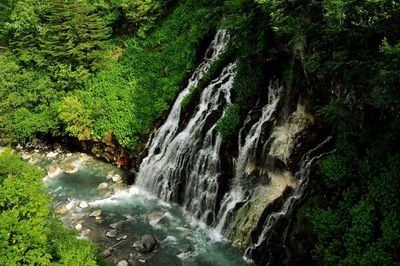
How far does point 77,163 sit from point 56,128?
2.83 m

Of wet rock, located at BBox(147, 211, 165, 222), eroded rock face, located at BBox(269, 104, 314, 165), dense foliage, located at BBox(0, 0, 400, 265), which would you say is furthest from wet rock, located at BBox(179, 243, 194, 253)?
eroded rock face, located at BBox(269, 104, 314, 165)

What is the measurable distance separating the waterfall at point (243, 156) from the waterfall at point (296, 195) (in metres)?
1.80

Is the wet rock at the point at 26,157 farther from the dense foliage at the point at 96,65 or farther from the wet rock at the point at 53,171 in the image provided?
the wet rock at the point at 53,171

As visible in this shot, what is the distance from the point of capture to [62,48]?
25.8 m

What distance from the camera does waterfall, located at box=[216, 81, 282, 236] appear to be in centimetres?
1655

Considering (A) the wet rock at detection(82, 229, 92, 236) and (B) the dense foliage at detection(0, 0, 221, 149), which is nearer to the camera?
(A) the wet rock at detection(82, 229, 92, 236)

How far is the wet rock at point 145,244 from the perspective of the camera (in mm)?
16453

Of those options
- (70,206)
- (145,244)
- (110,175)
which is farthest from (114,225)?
(110,175)

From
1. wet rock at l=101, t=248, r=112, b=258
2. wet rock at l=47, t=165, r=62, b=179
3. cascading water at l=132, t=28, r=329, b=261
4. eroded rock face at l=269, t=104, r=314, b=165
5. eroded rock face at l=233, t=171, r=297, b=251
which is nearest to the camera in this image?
eroded rock face at l=269, t=104, r=314, b=165

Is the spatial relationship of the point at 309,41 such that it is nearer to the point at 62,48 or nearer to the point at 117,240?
the point at 117,240

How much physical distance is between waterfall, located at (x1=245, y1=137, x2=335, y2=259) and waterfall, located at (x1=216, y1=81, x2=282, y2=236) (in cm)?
180

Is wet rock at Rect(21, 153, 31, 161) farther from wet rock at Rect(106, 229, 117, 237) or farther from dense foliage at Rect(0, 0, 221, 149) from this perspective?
wet rock at Rect(106, 229, 117, 237)

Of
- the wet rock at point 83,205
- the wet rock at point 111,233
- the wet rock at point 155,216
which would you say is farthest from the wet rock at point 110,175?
the wet rock at point 111,233

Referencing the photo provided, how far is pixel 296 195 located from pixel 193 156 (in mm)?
6033
